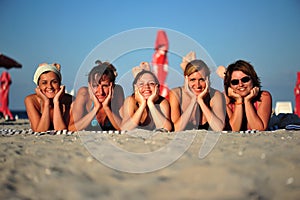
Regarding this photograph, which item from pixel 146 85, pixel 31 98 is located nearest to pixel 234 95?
pixel 146 85

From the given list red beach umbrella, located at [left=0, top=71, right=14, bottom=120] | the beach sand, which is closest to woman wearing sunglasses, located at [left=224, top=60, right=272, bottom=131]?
the beach sand

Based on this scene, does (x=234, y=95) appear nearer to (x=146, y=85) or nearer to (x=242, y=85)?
(x=242, y=85)

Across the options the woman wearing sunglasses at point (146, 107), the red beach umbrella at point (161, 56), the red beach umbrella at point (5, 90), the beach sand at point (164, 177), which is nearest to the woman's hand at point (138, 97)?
the woman wearing sunglasses at point (146, 107)

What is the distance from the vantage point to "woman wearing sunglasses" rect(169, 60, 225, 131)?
4.39 metres

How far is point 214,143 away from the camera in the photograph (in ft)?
9.26

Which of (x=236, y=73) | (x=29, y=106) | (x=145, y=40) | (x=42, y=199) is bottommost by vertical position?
(x=42, y=199)

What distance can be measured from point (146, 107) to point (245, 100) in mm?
1493

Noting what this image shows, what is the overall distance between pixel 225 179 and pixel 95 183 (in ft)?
2.48

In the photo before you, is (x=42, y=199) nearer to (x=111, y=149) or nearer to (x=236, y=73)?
(x=111, y=149)

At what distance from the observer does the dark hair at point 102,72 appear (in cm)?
471

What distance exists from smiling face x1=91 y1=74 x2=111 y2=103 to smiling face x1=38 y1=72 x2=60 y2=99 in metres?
0.61

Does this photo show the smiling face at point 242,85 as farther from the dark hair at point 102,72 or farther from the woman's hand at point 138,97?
the dark hair at point 102,72

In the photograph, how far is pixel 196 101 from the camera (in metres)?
4.41

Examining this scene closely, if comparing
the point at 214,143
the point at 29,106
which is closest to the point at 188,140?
the point at 214,143
